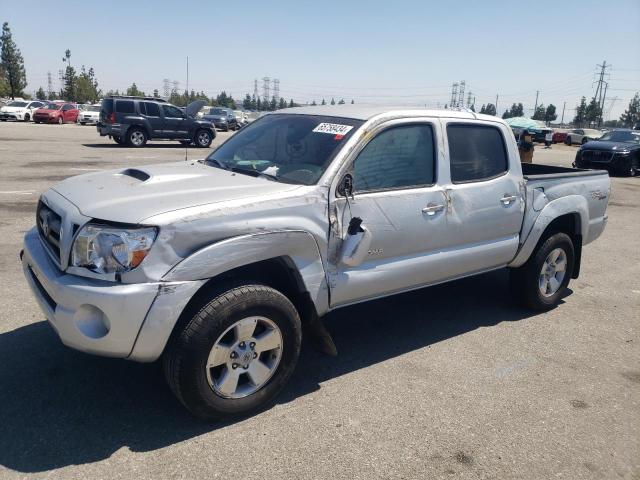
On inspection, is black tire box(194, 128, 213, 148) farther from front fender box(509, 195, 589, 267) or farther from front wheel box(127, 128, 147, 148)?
front fender box(509, 195, 589, 267)

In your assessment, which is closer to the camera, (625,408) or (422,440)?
(422,440)

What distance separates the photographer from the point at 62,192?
11.2 ft

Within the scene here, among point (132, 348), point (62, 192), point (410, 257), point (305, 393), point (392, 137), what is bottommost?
point (305, 393)

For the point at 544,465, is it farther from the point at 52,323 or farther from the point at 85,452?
the point at 52,323

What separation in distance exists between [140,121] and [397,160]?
18732mm

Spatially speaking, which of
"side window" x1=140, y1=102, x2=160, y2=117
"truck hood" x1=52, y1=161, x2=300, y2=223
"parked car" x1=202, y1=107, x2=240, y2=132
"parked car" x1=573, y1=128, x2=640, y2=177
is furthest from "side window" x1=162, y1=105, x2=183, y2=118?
"truck hood" x1=52, y1=161, x2=300, y2=223

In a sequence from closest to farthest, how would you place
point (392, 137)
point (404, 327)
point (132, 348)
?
1. point (132, 348)
2. point (392, 137)
3. point (404, 327)

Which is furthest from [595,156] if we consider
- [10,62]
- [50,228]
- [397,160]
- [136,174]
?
[10,62]

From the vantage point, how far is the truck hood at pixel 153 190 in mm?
2889

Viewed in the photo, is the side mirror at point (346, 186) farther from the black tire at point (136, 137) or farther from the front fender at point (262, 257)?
the black tire at point (136, 137)

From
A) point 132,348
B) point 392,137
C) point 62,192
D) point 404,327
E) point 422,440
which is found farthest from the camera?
point 404,327

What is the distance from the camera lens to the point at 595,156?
63.0 ft

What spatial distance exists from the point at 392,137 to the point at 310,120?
64 cm

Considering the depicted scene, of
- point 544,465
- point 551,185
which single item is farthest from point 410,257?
point 551,185
